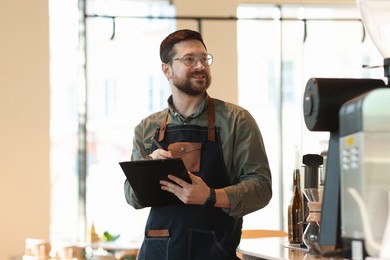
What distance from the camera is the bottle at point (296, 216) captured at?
319 centimetres

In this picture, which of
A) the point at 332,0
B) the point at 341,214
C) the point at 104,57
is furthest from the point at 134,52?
the point at 341,214

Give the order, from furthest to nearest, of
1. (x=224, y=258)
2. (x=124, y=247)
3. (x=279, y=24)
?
(x=279, y=24)
(x=124, y=247)
(x=224, y=258)

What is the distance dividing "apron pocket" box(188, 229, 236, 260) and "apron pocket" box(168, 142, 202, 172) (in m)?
0.23

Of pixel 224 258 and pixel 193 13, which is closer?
pixel 224 258

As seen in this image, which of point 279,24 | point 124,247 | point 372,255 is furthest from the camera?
point 279,24

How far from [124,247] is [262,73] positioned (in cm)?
222

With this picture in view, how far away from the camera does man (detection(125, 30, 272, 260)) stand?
309 centimetres

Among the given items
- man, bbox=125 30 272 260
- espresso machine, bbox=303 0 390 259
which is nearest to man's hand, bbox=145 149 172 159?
man, bbox=125 30 272 260

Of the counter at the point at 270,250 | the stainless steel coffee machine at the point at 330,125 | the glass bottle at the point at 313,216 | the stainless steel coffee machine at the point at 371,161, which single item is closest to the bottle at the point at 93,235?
the counter at the point at 270,250

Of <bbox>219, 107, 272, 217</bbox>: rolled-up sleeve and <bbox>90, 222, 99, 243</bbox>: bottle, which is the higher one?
<bbox>219, 107, 272, 217</bbox>: rolled-up sleeve

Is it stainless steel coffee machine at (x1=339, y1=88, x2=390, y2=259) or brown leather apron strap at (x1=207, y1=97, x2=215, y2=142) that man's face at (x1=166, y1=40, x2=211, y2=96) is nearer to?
brown leather apron strap at (x1=207, y1=97, x2=215, y2=142)

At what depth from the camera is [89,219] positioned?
7.71 meters

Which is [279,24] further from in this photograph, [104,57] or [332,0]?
[104,57]

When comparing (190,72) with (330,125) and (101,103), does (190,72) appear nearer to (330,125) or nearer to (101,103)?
(330,125)
